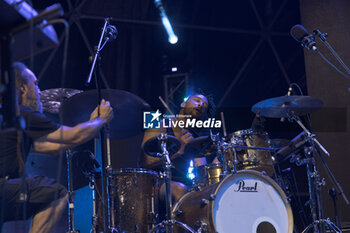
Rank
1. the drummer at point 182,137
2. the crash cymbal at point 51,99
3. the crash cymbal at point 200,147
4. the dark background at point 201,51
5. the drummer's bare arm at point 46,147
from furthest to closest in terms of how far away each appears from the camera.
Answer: the dark background at point 201,51, the drummer at point 182,137, the crash cymbal at point 51,99, the crash cymbal at point 200,147, the drummer's bare arm at point 46,147

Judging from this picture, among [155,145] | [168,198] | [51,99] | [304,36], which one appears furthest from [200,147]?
[51,99]

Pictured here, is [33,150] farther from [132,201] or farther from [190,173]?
[190,173]

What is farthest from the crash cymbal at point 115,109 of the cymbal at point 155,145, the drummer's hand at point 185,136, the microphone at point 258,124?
the microphone at point 258,124

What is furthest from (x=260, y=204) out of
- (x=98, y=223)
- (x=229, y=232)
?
(x=98, y=223)

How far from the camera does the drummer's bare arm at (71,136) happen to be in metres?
2.84

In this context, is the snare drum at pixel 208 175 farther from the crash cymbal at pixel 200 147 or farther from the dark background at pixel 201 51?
the dark background at pixel 201 51

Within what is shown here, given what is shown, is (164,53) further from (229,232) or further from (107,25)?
(229,232)

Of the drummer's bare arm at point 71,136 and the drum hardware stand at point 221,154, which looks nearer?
the drummer's bare arm at point 71,136

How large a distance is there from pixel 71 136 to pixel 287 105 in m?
2.78

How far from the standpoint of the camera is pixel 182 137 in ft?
16.4

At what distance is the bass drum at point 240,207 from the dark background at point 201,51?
2.39 meters

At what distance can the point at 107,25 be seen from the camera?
144 inches

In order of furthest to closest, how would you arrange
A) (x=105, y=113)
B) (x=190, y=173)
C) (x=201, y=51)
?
(x=201, y=51)
(x=190, y=173)
(x=105, y=113)

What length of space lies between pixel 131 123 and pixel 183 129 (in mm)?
1320
